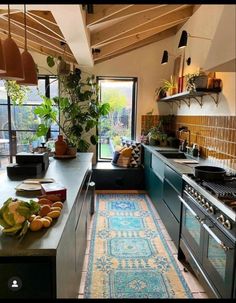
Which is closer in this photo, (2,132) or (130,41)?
(130,41)

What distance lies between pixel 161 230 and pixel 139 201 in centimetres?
108

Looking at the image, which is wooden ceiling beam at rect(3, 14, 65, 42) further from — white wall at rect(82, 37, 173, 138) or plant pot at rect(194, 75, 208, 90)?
plant pot at rect(194, 75, 208, 90)

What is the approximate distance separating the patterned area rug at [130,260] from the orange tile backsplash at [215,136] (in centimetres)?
116

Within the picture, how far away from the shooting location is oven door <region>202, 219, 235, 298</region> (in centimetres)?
146

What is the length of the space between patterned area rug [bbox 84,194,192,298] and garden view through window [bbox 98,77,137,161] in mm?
1754

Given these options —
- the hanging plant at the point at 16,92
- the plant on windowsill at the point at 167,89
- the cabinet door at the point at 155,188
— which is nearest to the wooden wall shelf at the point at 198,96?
the plant on windowsill at the point at 167,89

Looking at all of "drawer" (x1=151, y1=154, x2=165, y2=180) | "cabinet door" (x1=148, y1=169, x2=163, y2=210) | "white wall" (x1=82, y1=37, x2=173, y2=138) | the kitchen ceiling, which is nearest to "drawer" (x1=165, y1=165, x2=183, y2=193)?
"drawer" (x1=151, y1=154, x2=165, y2=180)

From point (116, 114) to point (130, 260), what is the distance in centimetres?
325

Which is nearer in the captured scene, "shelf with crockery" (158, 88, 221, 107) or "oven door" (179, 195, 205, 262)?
"oven door" (179, 195, 205, 262)

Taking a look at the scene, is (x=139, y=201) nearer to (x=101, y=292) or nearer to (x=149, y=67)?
(x=101, y=292)

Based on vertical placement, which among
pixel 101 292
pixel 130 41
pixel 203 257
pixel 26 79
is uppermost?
pixel 130 41

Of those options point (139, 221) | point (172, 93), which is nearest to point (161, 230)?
point (139, 221)

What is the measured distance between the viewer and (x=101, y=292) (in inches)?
81.5

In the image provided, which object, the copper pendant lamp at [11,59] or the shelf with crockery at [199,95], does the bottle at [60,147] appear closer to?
the copper pendant lamp at [11,59]
